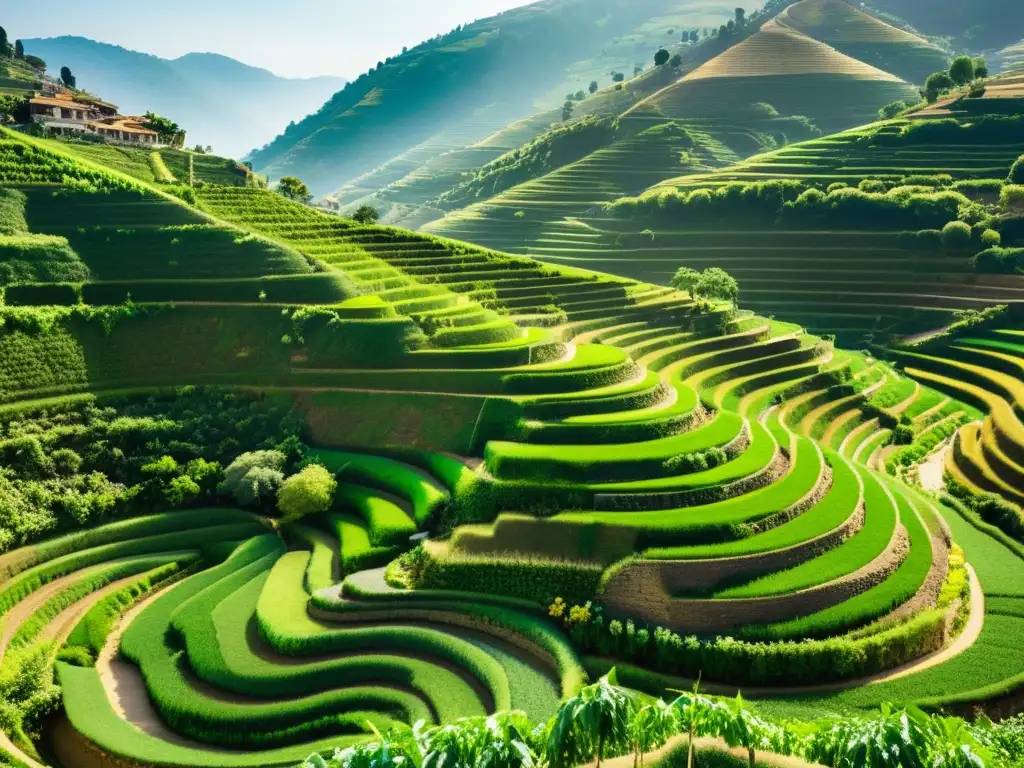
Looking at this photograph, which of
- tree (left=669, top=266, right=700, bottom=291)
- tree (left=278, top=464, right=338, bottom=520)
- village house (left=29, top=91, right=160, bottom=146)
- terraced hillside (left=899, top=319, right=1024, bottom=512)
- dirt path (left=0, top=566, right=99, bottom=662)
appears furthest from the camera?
tree (left=669, top=266, right=700, bottom=291)

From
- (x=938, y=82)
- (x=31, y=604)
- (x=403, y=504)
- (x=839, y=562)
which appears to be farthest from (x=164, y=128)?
(x=938, y=82)

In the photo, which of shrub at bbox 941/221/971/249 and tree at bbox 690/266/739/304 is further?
shrub at bbox 941/221/971/249

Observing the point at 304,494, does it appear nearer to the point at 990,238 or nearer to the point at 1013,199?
the point at 990,238

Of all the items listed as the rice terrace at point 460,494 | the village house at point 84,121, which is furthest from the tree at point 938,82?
the village house at point 84,121

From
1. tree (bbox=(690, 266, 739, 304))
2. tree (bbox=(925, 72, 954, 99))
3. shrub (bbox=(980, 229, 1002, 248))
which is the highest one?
tree (bbox=(925, 72, 954, 99))

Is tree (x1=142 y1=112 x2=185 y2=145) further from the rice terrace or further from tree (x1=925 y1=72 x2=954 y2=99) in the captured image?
tree (x1=925 y1=72 x2=954 y2=99)

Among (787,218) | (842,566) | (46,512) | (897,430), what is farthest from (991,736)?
(787,218)

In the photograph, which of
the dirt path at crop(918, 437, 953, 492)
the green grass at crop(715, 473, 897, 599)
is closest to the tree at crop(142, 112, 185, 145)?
the green grass at crop(715, 473, 897, 599)

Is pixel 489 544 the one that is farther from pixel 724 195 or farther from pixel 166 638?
pixel 724 195
